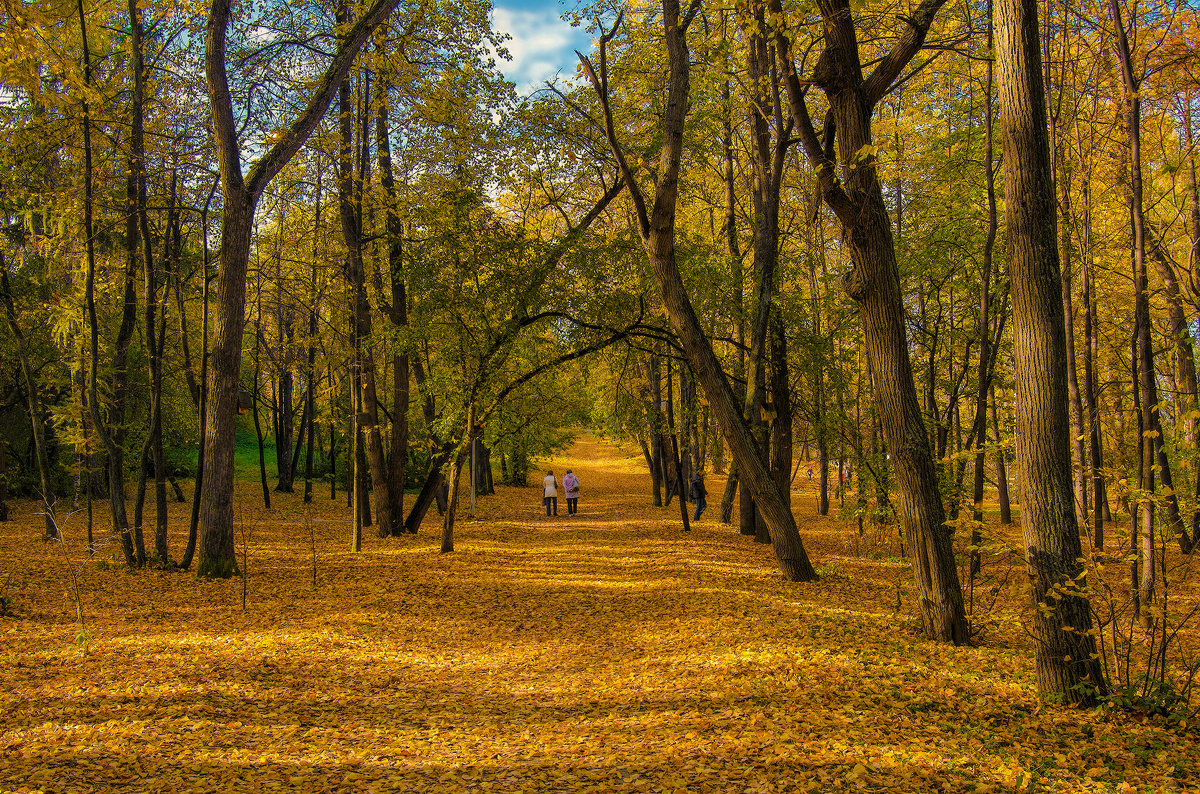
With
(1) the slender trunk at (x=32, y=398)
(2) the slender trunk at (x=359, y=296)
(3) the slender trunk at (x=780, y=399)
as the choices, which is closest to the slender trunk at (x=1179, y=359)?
(3) the slender trunk at (x=780, y=399)

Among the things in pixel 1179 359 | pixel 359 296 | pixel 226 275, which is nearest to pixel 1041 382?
pixel 226 275

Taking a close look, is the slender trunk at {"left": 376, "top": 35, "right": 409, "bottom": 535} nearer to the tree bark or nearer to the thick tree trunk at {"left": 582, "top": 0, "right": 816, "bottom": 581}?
the tree bark

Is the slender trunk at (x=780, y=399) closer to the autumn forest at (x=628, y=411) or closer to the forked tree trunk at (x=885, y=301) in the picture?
the autumn forest at (x=628, y=411)

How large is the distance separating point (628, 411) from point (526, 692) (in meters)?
10.9

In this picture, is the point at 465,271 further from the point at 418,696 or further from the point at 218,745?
the point at 218,745

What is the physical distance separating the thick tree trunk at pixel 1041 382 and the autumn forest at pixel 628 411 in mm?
23

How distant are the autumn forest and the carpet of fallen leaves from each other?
4cm

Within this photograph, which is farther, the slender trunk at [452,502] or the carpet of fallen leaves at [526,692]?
the slender trunk at [452,502]

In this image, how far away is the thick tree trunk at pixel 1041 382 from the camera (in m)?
4.25

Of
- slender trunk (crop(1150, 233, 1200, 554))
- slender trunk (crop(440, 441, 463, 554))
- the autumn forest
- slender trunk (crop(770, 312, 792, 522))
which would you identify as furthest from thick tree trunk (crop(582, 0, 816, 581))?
slender trunk (crop(1150, 233, 1200, 554))

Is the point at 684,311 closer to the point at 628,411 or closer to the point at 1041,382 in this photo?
the point at 1041,382

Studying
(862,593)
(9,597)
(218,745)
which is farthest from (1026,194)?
(9,597)

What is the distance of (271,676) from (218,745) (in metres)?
1.43

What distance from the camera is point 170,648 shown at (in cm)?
595
